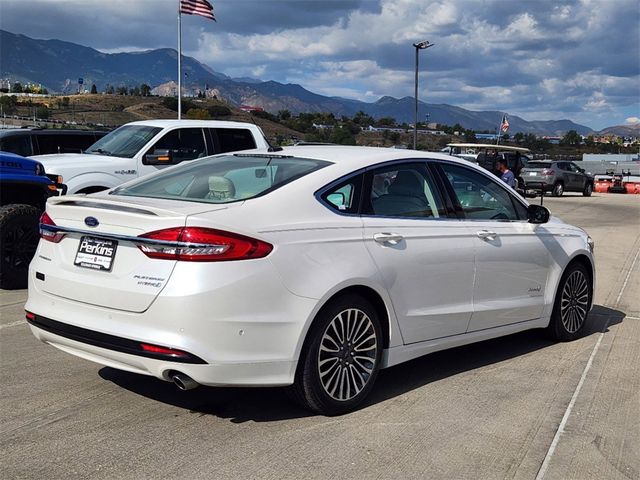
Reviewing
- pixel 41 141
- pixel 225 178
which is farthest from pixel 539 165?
pixel 225 178

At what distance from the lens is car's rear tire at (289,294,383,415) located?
408cm

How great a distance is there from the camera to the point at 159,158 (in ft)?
34.0

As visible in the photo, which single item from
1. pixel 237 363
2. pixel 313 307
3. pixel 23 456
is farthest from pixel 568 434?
pixel 23 456

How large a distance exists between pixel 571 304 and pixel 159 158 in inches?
253

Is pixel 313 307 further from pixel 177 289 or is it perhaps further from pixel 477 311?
pixel 477 311

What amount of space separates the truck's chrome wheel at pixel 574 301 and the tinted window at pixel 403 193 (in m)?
1.90

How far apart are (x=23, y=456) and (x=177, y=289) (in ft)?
3.84

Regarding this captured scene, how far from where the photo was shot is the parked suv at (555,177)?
30047mm

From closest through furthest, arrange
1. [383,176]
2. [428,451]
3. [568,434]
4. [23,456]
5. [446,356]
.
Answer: [23,456] → [428,451] → [568,434] → [383,176] → [446,356]

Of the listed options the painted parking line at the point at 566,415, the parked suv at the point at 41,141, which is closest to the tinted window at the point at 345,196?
the painted parking line at the point at 566,415

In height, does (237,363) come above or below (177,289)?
below

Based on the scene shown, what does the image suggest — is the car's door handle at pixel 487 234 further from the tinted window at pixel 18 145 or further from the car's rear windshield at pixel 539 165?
the car's rear windshield at pixel 539 165

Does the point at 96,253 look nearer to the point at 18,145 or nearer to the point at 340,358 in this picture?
the point at 340,358

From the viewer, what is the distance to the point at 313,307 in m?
3.98
